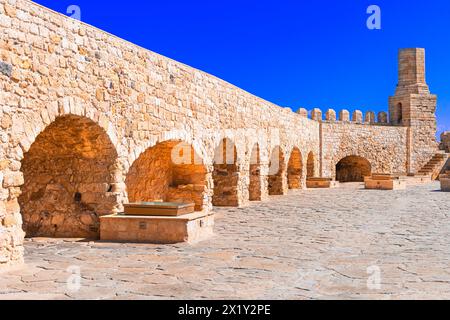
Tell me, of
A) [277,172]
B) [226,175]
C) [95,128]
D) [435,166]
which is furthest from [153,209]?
[435,166]

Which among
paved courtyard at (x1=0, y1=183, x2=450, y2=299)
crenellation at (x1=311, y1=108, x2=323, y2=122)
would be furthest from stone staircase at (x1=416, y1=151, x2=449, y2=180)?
paved courtyard at (x1=0, y1=183, x2=450, y2=299)

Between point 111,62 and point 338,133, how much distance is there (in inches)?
798

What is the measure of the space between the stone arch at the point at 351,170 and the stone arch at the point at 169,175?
18701 millimetres

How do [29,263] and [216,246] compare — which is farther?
[216,246]

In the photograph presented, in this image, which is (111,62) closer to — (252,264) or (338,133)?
(252,264)

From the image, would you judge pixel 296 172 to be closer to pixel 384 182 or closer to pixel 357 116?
pixel 384 182

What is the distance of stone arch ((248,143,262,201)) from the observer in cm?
1558

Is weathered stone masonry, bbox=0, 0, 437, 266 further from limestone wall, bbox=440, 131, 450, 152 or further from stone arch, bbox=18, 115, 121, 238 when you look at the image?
limestone wall, bbox=440, 131, 450, 152

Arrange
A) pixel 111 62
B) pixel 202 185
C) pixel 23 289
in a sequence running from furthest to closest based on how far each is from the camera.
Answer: pixel 202 185, pixel 111 62, pixel 23 289

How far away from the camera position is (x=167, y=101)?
10.0 meters

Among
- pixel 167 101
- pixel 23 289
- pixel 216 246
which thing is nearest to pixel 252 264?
pixel 216 246

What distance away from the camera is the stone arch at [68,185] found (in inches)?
316

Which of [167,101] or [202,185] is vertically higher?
[167,101]

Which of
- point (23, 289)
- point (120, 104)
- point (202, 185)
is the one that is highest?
point (120, 104)
